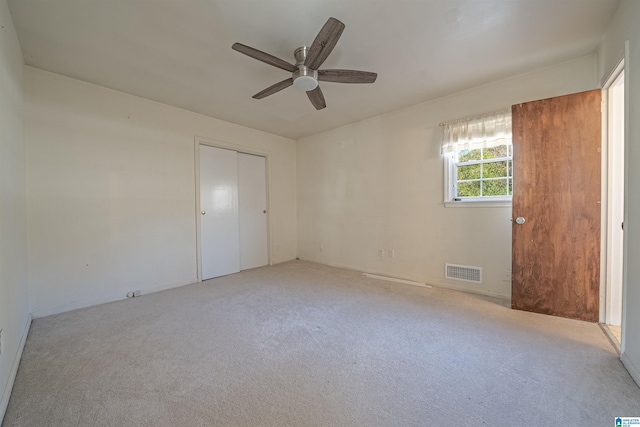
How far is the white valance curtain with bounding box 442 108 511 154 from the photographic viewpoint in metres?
2.76

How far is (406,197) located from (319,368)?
2.64 meters

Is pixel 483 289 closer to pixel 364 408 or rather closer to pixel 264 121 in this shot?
pixel 364 408

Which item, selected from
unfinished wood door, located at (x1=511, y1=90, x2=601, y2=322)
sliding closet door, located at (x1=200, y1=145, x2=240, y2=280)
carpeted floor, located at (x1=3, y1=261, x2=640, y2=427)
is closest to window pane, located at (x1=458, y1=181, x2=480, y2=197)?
unfinished wood door, located at (x1=511, y1=90, x2=601, y2=322)

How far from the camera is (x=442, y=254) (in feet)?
10.8

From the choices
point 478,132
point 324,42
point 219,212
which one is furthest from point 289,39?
point 219,212

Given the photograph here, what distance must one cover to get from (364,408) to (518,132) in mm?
2807

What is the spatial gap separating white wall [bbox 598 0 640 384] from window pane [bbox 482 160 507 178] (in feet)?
3.91

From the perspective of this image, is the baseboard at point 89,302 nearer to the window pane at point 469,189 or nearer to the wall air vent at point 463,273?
the wall air vent at point 463,273

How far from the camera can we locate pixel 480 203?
2955 mm

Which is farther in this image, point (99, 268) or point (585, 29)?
point (99, 268)

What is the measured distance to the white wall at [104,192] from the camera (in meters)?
2.52

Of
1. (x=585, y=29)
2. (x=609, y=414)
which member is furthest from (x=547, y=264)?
(x=585, y=29)

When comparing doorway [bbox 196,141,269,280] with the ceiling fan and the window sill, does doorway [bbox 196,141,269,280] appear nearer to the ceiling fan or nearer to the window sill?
the ceiling fan

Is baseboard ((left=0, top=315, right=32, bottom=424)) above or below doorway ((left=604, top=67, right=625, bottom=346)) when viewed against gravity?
below
